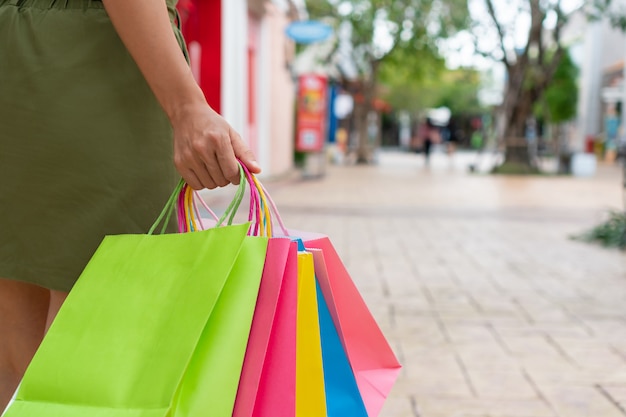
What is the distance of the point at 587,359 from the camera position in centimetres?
330

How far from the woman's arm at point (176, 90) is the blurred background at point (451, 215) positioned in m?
1.61

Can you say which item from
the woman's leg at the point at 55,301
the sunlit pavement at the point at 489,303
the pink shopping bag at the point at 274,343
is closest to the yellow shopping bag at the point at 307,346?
the pink shopping bag at the point at 274,343

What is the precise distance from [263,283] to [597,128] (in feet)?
131

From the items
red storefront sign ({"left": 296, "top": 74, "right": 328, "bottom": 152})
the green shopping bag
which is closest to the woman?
the green shopping bag

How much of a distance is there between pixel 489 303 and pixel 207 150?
134 inches

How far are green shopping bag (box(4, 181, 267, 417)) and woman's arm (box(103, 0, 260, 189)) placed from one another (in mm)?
111

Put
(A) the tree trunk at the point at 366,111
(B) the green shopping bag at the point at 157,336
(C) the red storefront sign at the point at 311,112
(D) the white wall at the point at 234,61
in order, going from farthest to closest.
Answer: (A) the tree trunk at the point at 366,111 → (C) the red storefront sign at the point at 311,112 → (D) the white wall at the point at 234,61 → (B) the green shopping bag at the point at 157,336

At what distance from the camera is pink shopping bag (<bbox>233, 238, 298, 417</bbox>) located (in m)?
1.10

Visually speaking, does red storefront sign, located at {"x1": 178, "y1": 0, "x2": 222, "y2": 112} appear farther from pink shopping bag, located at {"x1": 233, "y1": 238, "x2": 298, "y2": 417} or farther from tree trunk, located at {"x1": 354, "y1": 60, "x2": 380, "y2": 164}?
tree trunk, located at {"x1": 354, "y1": 60, "x2": 380, "y2": 164}

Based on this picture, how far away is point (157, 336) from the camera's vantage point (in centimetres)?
110

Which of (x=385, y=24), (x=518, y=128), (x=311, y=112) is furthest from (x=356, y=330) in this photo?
(x=385, y=24)

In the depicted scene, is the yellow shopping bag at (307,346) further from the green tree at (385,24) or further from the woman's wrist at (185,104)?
the green tree at (385,24)

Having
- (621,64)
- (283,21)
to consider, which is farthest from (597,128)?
(283,21)

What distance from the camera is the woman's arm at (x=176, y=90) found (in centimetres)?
122
